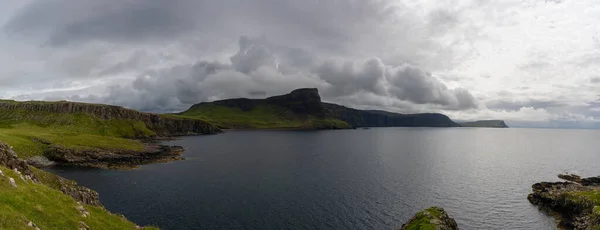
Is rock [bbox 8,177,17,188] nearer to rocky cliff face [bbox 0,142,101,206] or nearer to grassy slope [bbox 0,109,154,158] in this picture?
rocky cliff face [bbox 0,142,101,206]

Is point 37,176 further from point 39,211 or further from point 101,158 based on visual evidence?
point 101,158

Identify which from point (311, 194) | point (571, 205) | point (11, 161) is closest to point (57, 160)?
point (11, 161)

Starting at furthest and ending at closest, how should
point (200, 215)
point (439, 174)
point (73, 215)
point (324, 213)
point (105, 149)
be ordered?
point (105, 149) → point (439, 174) → point (324, 213) → point (200, 215) → point (73, 215)

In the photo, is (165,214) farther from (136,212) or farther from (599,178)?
(599,178)

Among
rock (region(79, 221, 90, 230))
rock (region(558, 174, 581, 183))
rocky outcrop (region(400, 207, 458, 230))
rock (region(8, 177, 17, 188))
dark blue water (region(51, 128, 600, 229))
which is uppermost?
rock (region(8, 177, 17, 188))

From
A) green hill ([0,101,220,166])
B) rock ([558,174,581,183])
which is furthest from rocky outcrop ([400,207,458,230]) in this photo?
green hill ([0,101,220,166])

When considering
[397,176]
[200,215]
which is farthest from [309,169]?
[200,215]
